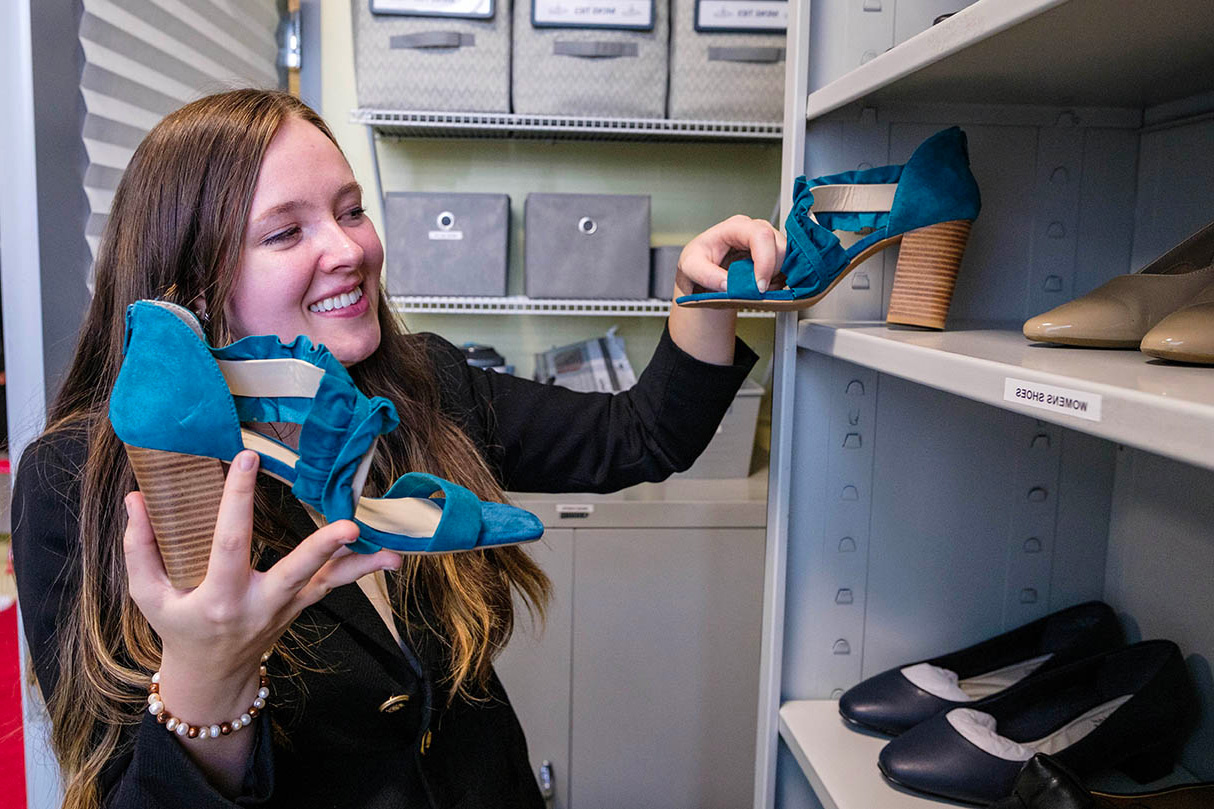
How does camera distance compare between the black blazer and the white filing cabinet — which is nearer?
the black blazer

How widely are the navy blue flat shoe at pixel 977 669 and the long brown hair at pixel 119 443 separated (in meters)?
0.44

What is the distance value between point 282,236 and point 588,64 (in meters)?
1.33

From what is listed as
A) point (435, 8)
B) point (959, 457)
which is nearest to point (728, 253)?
point (959, 457)

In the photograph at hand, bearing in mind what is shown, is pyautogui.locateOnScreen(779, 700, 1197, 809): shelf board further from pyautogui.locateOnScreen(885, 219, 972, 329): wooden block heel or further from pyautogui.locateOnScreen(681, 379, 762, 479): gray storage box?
pyautogui.locateOnScreen(681, 379, 762, 479): gray storage box

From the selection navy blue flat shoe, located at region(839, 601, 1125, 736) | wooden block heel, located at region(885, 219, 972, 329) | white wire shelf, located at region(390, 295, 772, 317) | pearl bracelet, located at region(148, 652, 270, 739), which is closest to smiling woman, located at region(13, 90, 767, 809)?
pearl bracelet, located at region(148, 652, 270, 739)

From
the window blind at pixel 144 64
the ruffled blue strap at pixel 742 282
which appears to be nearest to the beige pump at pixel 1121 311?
the ruffled blue strap at pixel 742 282

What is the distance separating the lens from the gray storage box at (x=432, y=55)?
2.03m

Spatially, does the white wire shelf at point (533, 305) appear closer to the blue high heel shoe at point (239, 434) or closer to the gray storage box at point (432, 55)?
the gray storage box at point (432, 55)

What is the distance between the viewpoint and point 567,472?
1247 mm

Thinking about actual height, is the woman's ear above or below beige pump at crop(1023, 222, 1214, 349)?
below

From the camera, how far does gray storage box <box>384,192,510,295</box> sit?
212 cm

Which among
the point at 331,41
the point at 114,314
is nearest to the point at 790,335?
the point at 114,314

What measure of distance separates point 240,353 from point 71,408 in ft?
1.08

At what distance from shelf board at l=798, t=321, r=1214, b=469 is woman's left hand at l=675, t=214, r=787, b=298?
0.30 ft
